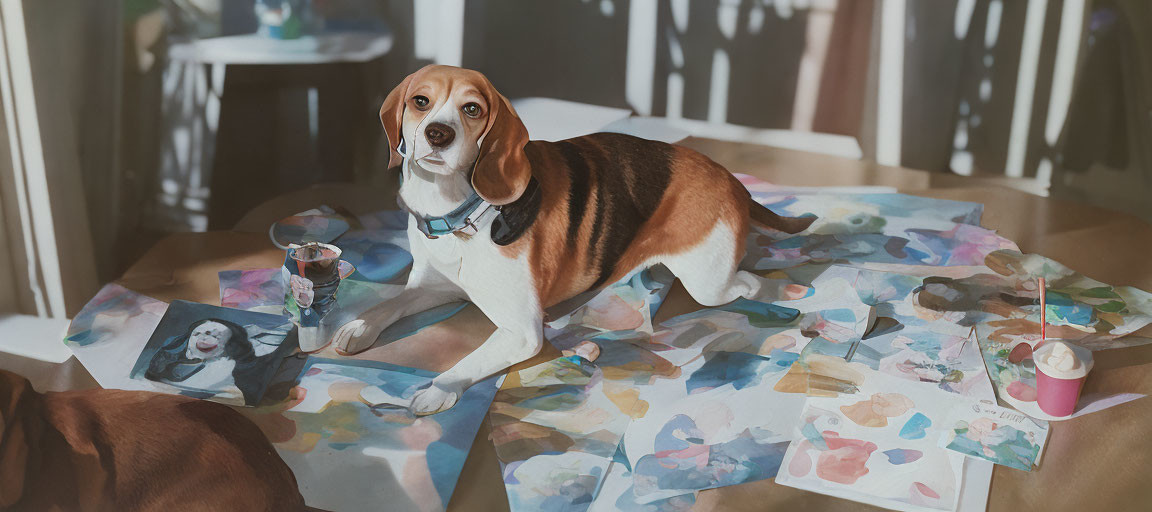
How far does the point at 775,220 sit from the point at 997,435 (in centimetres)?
64

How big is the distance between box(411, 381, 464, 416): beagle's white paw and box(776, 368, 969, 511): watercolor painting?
0.54 meters

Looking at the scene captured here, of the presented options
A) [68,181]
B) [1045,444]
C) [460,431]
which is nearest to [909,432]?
[1045,444]

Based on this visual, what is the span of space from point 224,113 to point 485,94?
0.78 m

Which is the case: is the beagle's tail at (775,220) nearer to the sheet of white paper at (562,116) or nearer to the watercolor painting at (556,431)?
the sheet of white paper at (562,116)

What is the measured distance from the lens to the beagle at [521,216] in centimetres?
146

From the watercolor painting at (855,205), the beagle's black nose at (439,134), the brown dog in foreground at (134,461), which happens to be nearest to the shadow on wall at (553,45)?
the watercolor painting at (855,205)

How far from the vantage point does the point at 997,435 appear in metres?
1.47

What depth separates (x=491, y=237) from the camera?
155cm

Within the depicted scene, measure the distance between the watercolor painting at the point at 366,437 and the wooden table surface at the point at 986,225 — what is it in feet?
0.12

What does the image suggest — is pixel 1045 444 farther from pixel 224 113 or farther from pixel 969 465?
pixel 224 113

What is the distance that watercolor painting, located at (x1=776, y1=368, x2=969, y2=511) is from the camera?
1362 mm

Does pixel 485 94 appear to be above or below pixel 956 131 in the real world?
above

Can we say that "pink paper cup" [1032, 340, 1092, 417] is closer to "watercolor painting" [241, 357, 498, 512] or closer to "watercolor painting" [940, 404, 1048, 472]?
"watercolor painting" [940, 404, 1048, 472]

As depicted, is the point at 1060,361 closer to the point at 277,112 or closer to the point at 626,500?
the point at 626,500
